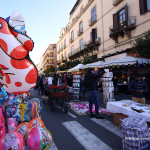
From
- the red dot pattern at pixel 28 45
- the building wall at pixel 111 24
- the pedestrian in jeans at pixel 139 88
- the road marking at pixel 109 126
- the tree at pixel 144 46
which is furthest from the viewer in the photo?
the building wall at pixel 111 24

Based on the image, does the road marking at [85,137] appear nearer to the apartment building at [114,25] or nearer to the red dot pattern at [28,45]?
the red dot pattern at [28,45]

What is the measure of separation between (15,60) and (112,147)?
9.34ft

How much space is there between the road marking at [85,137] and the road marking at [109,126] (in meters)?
0.67

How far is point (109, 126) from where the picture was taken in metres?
4.69

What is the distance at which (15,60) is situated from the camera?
2.29 metres

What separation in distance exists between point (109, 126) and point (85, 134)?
1.02 m

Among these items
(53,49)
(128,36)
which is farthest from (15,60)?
(53,49)

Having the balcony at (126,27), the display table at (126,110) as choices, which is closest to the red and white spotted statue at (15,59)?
the display table at (126,110)

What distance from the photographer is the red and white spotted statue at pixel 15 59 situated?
2258 mm

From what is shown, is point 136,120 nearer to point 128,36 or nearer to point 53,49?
point 128,36

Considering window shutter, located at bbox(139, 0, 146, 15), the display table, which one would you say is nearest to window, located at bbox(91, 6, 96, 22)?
window shutter, located at bbox(139, 0, 146, 15)

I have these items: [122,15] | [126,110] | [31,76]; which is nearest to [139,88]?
[126,110]

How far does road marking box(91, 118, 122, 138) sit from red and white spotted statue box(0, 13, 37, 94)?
3.05 metres

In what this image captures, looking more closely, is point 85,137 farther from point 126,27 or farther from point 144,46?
point 126,27
